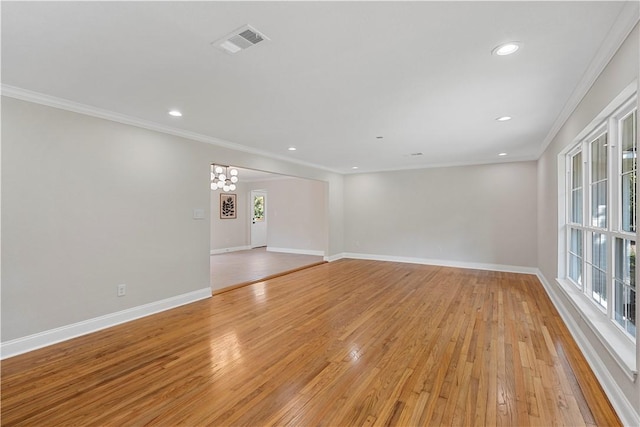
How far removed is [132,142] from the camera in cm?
347

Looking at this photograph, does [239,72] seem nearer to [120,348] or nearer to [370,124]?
Result: [370,124]

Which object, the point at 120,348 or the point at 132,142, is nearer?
the point at 120,348

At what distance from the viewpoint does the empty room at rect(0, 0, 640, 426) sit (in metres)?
1.75

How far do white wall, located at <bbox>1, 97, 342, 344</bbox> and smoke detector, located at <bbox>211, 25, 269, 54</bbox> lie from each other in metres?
2.26

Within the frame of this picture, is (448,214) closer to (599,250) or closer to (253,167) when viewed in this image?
(599,250)

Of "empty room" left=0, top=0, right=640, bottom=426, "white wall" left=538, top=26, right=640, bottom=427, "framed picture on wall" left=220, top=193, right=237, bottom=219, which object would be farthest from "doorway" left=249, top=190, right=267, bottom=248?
"white wall" left=538, top=26, right=640, bottom=427

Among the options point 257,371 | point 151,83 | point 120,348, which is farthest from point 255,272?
point 151,83

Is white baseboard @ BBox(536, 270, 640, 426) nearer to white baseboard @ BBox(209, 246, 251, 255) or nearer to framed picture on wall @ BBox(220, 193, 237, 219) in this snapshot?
white baseboard @ BBox(209, 246, 251, 255)

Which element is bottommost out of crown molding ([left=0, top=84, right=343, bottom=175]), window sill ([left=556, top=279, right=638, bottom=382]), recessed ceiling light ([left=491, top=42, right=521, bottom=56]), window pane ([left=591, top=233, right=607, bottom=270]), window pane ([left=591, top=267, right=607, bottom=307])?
window sill ([left=556, top=279, right=638, bottom=382])

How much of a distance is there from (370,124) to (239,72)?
6.25ft

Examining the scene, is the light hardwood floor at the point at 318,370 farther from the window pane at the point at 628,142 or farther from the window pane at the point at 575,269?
the window pane at the point at 628,142

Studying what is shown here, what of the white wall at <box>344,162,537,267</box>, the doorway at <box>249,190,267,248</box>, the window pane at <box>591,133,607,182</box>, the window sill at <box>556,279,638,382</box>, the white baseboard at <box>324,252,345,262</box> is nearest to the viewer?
the window sill at <box>556,279,638,382</box>

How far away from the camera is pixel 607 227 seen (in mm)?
2312

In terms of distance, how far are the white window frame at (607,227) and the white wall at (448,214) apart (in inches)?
98.6
